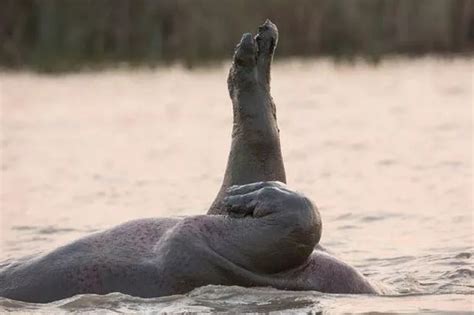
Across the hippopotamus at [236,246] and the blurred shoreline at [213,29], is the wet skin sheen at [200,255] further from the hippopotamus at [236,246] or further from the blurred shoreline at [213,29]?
the blurred shoreline at [213,29]

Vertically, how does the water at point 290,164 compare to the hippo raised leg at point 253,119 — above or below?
below

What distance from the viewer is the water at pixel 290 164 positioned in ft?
24.3

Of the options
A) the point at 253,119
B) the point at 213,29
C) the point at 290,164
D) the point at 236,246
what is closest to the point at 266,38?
the point at 253,119

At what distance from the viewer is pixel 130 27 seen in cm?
2720

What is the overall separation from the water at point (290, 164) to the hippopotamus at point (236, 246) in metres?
0.08

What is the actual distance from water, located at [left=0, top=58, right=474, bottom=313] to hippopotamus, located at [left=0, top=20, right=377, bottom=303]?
79 millimetres

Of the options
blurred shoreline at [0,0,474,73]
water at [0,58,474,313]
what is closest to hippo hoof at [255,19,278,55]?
water at [0,58,474,313]

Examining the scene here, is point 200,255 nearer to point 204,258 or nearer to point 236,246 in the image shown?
point 204,258

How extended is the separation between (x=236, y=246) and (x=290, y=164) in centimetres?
812

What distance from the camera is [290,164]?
1427 centimetres

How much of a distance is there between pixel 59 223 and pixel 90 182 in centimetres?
272

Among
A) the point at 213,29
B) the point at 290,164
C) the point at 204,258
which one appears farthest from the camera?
the point at 213,29

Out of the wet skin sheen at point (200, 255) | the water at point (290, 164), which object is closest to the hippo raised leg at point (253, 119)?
the wet skin sheen at point (200, 255)

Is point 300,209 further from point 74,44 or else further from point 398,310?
point 74,44
